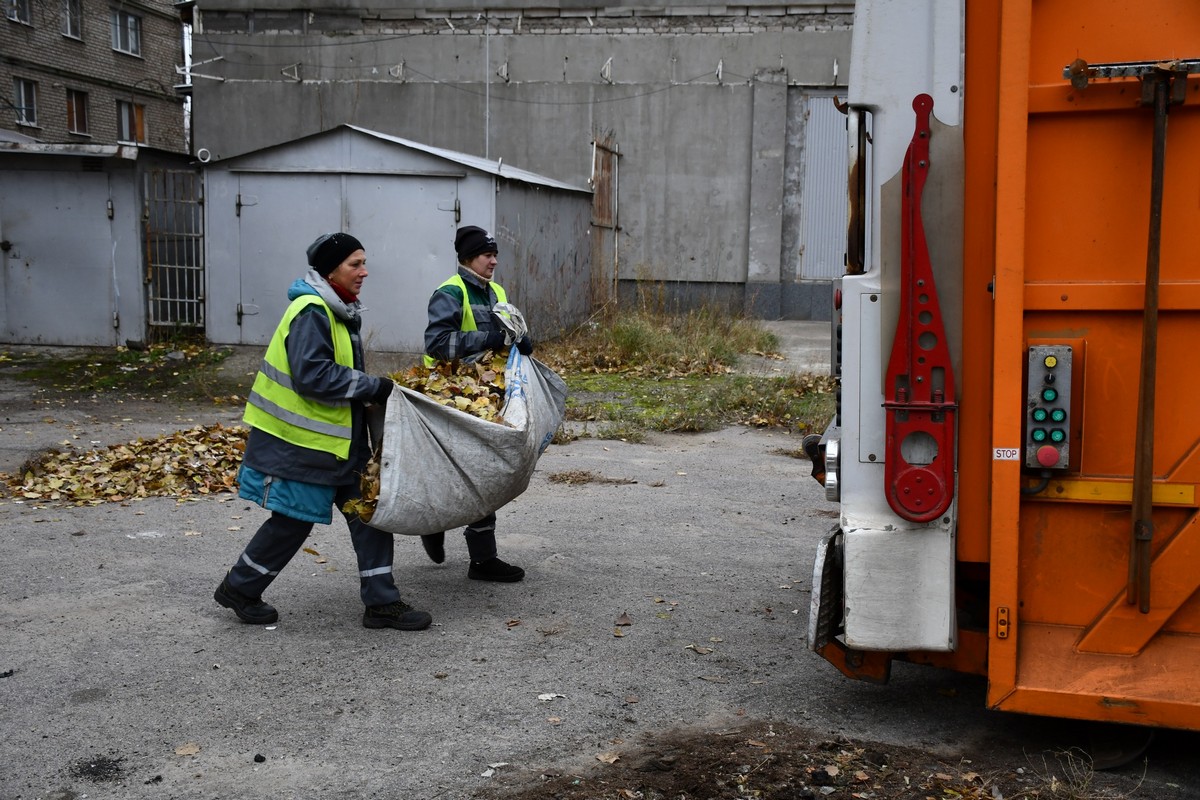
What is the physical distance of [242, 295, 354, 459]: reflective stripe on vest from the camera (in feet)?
16.1

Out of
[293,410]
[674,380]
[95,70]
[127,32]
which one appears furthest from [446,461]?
[127,32]

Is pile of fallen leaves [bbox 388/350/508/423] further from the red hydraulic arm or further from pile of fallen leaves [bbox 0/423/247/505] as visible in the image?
pile of fallen leaves [bbox 0/423/247/505]

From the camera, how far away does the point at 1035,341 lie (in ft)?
11.0

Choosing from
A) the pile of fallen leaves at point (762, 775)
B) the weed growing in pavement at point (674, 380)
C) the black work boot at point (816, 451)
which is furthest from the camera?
the weed growing in pavement at point (674, 380)

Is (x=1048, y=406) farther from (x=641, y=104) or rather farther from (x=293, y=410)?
(x=641, y=104)

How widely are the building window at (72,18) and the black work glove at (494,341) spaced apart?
100 ft

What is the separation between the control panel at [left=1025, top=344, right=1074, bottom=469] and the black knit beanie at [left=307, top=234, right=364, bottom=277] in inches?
112

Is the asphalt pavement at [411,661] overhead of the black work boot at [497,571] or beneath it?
beneath

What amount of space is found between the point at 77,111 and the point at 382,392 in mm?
31792

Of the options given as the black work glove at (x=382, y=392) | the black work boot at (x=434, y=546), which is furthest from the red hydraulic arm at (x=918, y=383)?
the black work boot at (x=434, y=546)

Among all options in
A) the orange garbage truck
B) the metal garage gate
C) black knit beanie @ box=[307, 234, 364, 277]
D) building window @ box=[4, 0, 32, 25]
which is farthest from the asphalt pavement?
building window @ box=[4, 0, 32, 25]

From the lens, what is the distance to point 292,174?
47.5ft

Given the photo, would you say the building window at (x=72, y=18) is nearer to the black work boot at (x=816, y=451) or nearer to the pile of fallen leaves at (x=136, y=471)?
the pile of fallen leaves at (x=136, y=471)

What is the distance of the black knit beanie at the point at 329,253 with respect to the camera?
4992 mm
